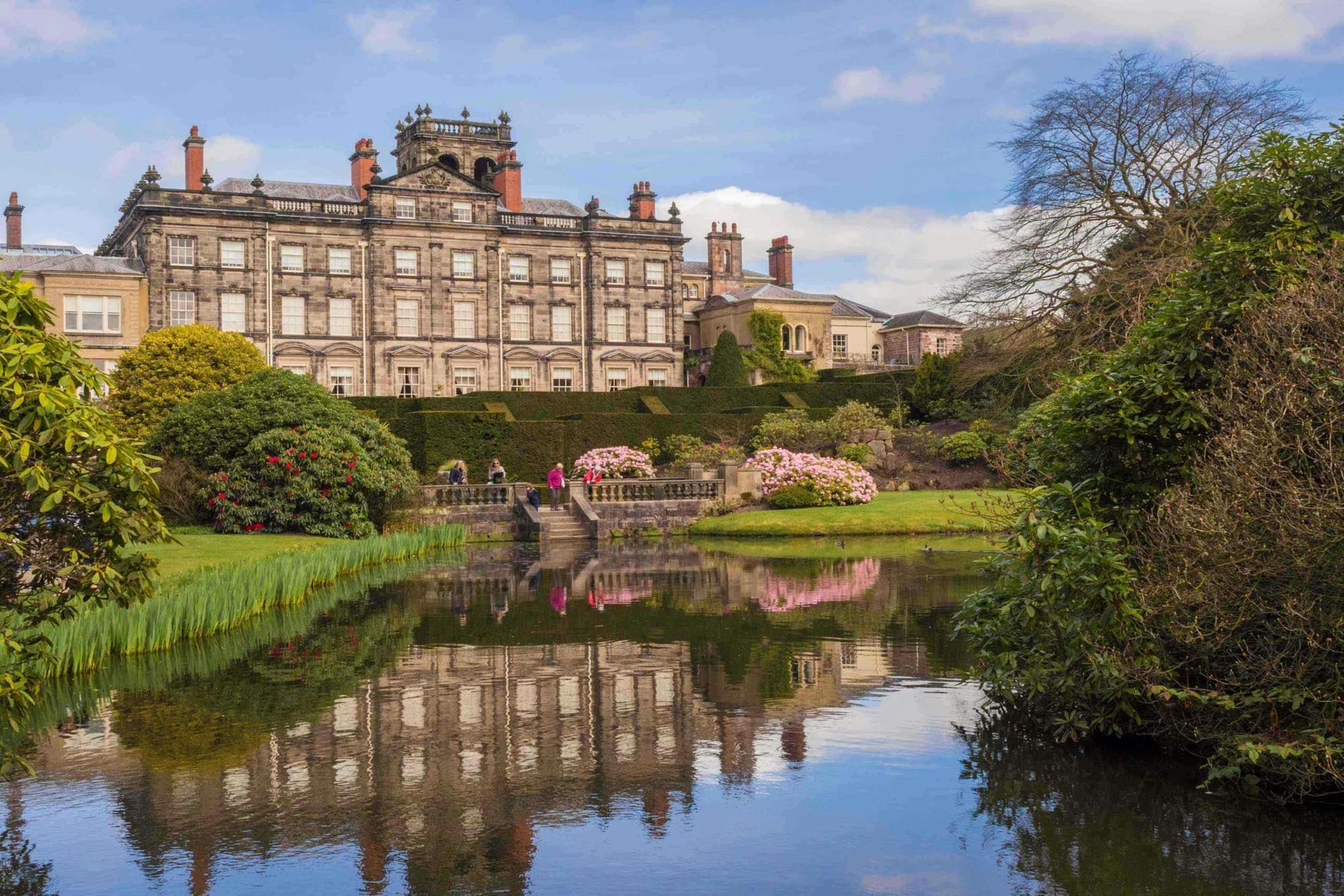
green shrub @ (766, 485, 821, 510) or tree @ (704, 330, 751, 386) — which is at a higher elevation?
tree @ (704, 330, 751, 386)

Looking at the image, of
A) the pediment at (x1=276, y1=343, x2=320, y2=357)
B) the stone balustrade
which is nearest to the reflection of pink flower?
the stone balustrade

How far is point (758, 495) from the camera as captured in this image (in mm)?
33750

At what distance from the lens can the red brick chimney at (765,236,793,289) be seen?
72.8m

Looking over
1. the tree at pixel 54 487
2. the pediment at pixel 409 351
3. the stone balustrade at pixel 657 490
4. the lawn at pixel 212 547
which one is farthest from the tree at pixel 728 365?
the tree at pixel 54 487

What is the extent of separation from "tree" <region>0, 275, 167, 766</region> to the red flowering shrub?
17656 mm

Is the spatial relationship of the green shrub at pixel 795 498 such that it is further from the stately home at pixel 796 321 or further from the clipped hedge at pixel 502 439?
the stately home at pixel 796 321

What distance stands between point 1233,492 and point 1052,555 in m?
1.30

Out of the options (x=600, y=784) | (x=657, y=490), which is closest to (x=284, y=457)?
(x=657, y=490)

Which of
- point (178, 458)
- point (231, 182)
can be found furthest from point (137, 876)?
point (231, 182)

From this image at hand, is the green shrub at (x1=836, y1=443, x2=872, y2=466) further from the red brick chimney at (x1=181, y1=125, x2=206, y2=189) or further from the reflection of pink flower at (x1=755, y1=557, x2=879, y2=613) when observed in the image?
the red brick chimney at (x1=181, y1=125, x2=206, y2=189)

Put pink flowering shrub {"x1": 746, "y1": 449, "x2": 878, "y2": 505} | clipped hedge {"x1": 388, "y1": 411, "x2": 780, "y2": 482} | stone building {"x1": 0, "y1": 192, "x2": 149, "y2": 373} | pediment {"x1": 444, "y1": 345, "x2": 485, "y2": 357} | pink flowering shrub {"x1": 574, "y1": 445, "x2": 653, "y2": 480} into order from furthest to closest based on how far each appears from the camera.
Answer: pediment {"x1": 444, "y1": 345, "x2": 485, "y2": 357}
stone building {"x1": 0, "y1": 192, "x2": 149, "y2": 373}
clipped hedge {"x1": 388, "y1": 411, "x2": 780, "y2": 482}
pink flowering shrub {"x1": 574, "y1": 445, "x2": 653, "y2": 480}
pink flowering shrub {"x1": 746, "y1": 449, "x2": 878, "y2": 505}

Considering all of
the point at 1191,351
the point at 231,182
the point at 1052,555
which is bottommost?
the point at 1052,555

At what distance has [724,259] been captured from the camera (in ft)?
265

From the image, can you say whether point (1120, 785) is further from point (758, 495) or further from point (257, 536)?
point (758, 495)
